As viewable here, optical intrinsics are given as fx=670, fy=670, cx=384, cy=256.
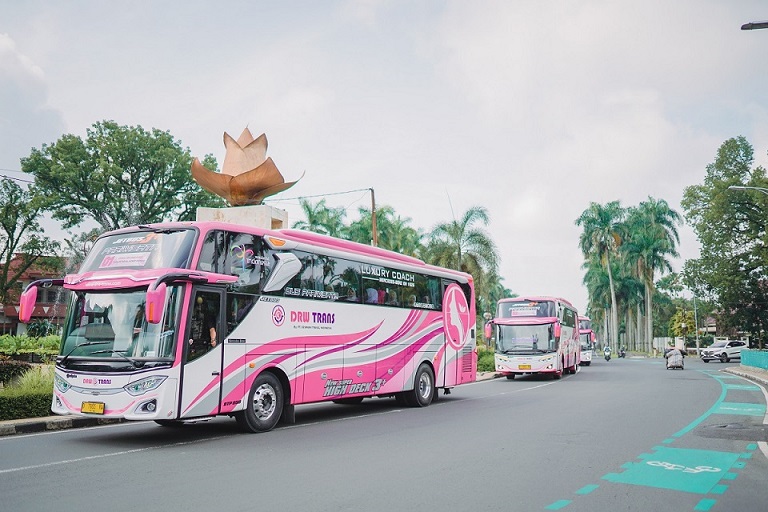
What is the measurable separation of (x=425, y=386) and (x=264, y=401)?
6.41 meters

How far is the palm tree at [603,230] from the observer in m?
68.8

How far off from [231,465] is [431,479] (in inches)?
104

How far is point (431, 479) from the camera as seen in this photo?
25.5 ft

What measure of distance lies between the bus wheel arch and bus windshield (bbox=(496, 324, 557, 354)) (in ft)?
55.7

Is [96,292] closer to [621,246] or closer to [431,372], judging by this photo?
[431,372]

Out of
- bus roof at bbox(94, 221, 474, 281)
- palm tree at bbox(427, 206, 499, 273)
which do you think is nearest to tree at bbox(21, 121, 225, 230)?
palm tree at bbox(427, 206, 499, 273)

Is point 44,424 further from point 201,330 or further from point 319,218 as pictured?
point 319,218

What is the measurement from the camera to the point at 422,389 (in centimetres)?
1733

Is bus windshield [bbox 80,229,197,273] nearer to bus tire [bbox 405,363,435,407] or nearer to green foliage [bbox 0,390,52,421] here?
green foliage [bbox 0,390,52,421]

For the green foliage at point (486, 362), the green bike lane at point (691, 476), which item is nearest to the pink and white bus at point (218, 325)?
the green bike lane at point (691, 476)

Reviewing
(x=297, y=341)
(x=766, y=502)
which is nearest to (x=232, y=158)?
(x=297, y=341)

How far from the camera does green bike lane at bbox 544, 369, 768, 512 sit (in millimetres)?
6727

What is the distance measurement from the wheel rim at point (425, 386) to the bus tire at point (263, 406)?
220 inches

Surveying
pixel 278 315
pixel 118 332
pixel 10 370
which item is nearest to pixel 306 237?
pixel 278 315
